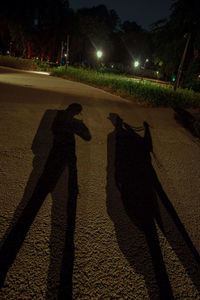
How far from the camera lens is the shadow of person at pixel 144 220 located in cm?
222

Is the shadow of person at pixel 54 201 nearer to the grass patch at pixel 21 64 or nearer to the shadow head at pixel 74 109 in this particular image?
the shadow head at pixel 74 109

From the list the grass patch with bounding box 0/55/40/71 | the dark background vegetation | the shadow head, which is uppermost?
the dark background vegetation

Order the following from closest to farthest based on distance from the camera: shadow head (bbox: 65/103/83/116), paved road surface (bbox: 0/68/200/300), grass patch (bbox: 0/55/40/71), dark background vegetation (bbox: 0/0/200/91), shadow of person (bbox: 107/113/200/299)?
paved road surface (bbox: 0/68/200/300) → shadow of person (bbox: 107/113/200/299) → shadow head (bbox: 65/103/83/116) → dark background vegetation (bbox: 0/0/200/91) → grass patch (bbox: 0/55/40/71)

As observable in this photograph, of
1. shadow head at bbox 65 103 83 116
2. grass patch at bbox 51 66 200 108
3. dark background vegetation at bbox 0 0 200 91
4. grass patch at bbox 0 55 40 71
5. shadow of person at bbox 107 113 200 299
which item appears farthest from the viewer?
grass patch at bbox 0 55 40 71

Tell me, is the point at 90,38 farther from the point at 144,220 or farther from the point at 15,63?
the point at 144,220

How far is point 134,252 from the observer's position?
7.86 ft

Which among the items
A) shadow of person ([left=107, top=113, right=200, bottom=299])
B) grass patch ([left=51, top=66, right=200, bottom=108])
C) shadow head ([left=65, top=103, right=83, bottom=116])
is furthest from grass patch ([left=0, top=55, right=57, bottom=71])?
shadow of person ([left=107, top=113, right=200, bottom=299])

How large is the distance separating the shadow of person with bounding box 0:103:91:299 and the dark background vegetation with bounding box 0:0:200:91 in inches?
486

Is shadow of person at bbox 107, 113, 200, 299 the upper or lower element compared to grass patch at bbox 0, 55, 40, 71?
lower

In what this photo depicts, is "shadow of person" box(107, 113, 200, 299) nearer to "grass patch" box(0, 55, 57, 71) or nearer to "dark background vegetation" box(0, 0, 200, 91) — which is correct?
"dark background vegetation" box(0, 0, 200, 91)

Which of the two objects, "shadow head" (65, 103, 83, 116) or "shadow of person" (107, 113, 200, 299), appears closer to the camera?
"shadow of person" (107, 113, 200, 299)

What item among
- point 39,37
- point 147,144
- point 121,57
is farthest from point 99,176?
point 121,57

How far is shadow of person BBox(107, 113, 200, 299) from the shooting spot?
2221mm

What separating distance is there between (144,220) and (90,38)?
66.4 meters
